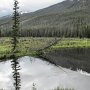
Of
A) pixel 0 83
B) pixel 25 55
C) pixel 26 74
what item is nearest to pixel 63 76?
pixel 26 74

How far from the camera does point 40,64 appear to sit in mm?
92938

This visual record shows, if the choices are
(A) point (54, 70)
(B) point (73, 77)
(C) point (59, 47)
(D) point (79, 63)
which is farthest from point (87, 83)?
(C) point (59, 47)

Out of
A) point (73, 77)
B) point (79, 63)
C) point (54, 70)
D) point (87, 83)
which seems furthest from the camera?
point (79, 63)

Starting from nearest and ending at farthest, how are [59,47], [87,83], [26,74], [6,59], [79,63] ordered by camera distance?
[87,83], [26,74], [79,63], [6,59], [59,47]

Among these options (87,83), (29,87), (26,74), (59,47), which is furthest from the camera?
(59,47)

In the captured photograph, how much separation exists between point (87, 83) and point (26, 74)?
1830 centimetres

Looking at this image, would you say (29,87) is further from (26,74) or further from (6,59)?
(6,59)

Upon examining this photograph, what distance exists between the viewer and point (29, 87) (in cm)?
5534

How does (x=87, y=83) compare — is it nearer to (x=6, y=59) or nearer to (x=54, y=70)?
(x=54, y=70)

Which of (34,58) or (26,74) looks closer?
(26,74)

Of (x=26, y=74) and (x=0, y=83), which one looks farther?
(x=26, y=74)

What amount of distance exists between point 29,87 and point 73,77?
14743 millimetres

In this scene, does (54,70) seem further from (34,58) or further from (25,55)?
(25,55)

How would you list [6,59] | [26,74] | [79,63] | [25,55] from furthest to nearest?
[25,55], [6,59], [79,63], [26,74]
